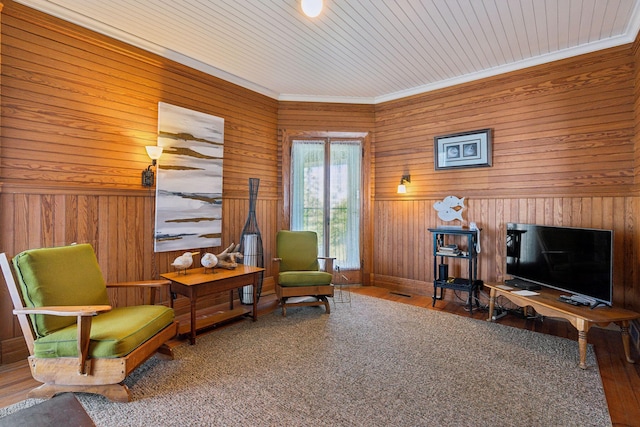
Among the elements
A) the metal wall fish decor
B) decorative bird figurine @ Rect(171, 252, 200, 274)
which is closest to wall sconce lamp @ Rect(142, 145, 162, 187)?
decorative bird figurine @ Rect(171, 252, 200, 274)

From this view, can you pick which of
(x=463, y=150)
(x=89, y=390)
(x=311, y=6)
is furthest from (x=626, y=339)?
(x=89, y=390)

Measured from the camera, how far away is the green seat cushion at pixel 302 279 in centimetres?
378

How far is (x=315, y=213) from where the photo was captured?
520 centimetres

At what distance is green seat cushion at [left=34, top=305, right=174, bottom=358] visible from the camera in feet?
6.82

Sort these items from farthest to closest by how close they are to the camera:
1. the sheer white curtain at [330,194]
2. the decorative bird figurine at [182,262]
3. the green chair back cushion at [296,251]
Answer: the sheer white curtain at [330,194]
the green chair back cushion at [296,251]
the decorative bird figurine at [182,262]

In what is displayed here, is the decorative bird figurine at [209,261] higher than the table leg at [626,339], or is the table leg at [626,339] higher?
the decorative bird figurine at [209,261]

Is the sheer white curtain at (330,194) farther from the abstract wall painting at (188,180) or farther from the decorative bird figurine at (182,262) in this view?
the decorative bird figurine at (182,262)

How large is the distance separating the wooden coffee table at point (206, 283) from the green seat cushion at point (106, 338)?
59cm

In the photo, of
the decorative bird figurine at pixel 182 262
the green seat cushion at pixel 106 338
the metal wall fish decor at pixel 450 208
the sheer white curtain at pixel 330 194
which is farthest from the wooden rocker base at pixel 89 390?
the metal wall fish decor at pixel 450 208

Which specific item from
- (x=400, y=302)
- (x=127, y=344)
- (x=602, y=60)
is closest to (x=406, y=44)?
(x=602, y=60)

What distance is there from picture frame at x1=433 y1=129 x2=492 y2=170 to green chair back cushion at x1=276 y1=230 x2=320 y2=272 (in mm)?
2107

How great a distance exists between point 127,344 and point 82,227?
5.02ft

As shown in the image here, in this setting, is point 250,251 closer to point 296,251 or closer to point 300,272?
point 296,251

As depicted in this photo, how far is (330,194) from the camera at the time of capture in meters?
5.22
